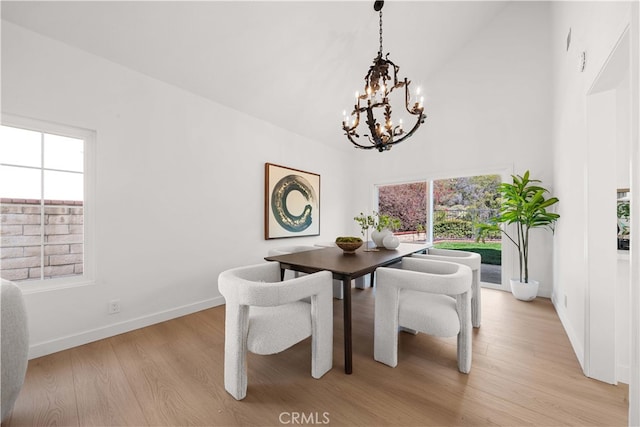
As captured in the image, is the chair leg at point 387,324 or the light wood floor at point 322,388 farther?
the chair leg at point 387,324

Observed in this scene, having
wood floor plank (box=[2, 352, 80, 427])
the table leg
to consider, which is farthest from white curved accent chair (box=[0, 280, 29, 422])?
the table leg

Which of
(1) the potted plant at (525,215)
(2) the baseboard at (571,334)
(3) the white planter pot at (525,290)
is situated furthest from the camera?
(3) the white planter pot at (525,290)

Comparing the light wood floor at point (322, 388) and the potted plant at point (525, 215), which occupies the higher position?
the potted plant at point (525, 215)

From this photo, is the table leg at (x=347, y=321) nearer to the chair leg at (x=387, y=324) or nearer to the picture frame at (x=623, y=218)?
the chair leg at (x=387, y=324)

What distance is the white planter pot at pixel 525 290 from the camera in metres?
3.10

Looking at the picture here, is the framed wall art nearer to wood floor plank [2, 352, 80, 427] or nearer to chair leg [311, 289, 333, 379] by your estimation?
chair leg [311, 289, 333, 379]

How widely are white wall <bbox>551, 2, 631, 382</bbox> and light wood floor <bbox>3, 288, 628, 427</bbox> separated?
1.28 ft

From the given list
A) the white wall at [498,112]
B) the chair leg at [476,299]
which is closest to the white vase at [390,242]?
the chair leg at [476,299]

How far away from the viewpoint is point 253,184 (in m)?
3.47

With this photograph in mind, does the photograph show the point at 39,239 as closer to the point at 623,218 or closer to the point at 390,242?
the point at 390,242

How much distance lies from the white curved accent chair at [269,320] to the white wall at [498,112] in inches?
129

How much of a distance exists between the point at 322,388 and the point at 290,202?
107 inches

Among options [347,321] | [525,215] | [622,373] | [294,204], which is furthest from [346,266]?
[525,215]

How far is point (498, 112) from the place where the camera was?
12.1 feet
